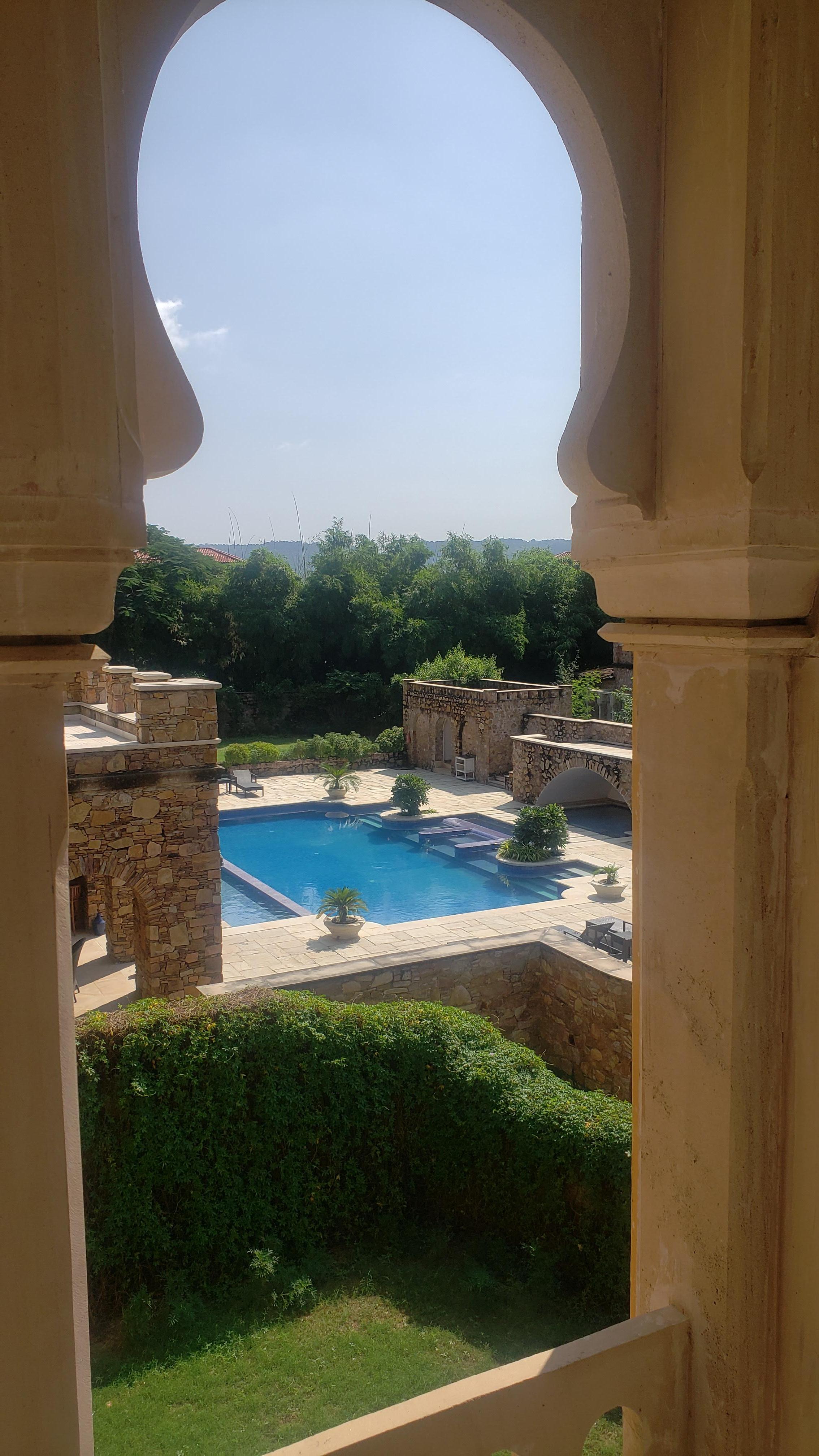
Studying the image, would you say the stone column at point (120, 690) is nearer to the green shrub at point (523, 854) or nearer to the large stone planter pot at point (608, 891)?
the large stone planter pot at point (608, 891)

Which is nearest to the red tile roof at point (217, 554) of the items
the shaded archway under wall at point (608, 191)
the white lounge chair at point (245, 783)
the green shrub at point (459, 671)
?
the green shrub at point (459, 671)

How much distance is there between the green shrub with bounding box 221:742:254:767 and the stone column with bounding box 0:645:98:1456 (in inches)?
861

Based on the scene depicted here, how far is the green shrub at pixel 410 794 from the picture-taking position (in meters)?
19.7

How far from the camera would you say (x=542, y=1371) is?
1744 mm

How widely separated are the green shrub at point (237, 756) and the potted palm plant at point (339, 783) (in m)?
2.30

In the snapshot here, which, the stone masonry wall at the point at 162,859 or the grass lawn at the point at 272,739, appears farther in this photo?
the grass lawn at the point at 272,739

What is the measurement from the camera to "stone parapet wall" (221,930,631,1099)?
8.91 metres

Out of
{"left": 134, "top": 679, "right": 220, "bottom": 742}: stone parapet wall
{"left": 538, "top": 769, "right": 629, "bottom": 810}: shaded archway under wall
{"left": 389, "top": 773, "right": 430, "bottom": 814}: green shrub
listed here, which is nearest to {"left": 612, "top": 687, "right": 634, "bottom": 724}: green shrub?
{"left": 538, "top": 769, "right": 629, "bottom": 810}: shaded archway under wall

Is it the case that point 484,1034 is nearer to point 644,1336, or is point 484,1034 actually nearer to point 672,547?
point 644,1336

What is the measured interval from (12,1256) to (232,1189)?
601 centimetres

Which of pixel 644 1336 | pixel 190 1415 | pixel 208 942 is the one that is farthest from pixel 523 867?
pixel 644 1336

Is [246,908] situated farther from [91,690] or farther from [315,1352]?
[315,1352]

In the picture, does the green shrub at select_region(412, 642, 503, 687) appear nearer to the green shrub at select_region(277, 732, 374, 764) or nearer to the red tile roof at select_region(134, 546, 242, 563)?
the green shrub at select_region(277, 732, 374, 764)

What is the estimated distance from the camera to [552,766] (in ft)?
65.5
